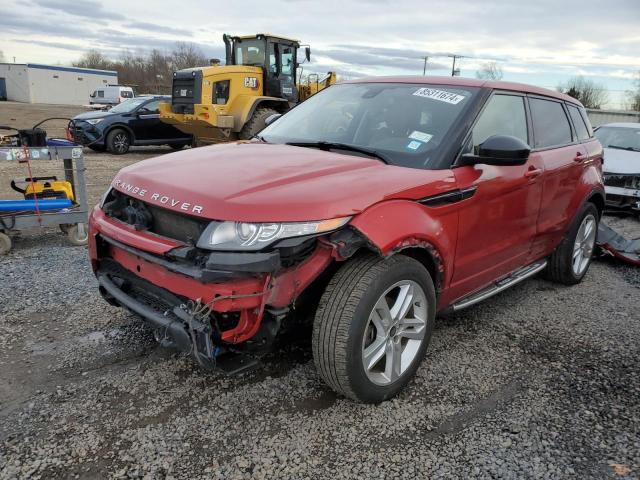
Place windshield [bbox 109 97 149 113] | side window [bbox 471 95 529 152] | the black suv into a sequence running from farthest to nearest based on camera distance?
windshield [bbox 109 97 149 113]
the black suv
side window [bbox 471 95 529 152]

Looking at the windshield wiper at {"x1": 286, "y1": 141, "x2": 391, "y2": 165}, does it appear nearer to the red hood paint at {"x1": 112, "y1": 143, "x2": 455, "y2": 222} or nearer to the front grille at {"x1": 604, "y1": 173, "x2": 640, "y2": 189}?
the red hood paint at {"x1": 112, "y1": 143, "x2": 455, "y2": 222}

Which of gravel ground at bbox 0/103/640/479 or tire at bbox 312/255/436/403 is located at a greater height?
tire at bbox 312/255/436/403

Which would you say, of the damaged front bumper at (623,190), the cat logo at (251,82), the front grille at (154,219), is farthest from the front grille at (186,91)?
the front grille at (154,219)

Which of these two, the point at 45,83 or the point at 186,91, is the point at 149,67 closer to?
the point at 45,83

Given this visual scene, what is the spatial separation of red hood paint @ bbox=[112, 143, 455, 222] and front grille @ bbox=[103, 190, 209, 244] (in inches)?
2.9

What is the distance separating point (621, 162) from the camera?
8.84m

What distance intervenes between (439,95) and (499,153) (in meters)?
0.71

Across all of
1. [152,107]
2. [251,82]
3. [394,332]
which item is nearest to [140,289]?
[394,332]

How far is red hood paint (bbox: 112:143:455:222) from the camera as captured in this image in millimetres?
2484

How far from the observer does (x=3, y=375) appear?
3107mm

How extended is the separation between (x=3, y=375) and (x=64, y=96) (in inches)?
2881

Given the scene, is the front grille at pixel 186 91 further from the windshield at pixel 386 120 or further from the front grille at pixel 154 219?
the front grille at pixel 154 219

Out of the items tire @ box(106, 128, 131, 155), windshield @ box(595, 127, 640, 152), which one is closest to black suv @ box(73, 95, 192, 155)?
tire @ box(106, 128, 131, 155)

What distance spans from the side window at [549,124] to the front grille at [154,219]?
9.33 feet
